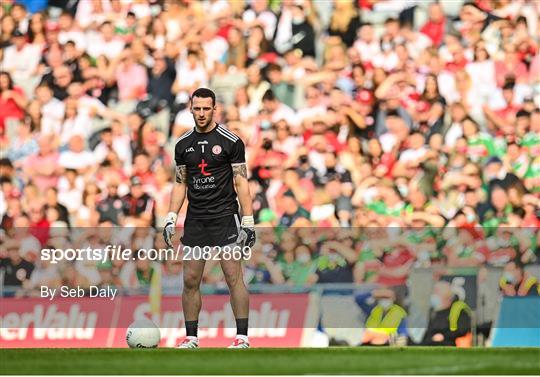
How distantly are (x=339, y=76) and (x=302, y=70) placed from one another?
49cm

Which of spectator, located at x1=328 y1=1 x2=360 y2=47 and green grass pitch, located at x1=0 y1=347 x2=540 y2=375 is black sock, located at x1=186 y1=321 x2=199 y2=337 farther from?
spectator, located at x1=328 y1=1 x2=360 y2=47

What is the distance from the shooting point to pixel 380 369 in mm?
8469

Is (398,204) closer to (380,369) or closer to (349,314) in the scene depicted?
(349,314)

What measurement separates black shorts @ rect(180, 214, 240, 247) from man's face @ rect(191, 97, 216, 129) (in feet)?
2.78

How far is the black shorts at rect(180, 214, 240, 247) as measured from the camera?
1063cm

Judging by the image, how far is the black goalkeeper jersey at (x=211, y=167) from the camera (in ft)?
34.4

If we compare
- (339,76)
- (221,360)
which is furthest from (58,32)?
(221,360)

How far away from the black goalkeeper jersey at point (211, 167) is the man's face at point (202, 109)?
0.15 m

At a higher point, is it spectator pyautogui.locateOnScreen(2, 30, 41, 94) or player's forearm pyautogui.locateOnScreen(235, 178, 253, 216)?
spectator pyautogui.locateOnScreen(2, 30, 41, 94)

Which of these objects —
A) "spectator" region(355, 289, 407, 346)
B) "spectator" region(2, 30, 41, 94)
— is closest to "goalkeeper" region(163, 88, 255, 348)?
"spectator" region(355, 289, 407, 346)

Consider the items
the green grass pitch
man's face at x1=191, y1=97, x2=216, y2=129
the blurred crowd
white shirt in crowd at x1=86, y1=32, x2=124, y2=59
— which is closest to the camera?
the green grass pitch

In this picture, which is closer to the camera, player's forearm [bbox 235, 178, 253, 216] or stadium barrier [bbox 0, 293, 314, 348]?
player's forearm [bbox 235, 178, 253, 216]

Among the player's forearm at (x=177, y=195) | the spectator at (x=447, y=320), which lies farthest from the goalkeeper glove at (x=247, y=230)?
the spectator at (x=447, y=320)

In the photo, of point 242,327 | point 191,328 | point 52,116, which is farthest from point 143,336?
point 52,116
